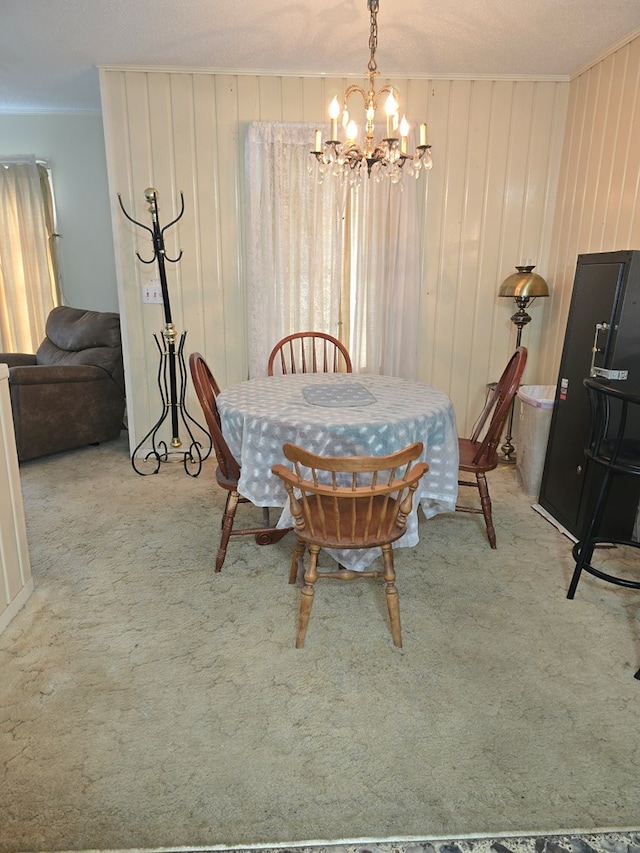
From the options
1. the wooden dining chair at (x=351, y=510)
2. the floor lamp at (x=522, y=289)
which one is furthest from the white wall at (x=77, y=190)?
the wooden dining chair at (x=351, y=510)

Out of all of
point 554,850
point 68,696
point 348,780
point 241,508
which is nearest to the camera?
point 554,850

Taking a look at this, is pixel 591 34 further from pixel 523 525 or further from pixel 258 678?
pixel 258 678

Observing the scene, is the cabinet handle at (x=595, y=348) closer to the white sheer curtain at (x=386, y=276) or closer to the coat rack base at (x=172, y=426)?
the white sheer curtain at (x=386, y=276)

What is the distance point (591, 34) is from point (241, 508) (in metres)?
3.04

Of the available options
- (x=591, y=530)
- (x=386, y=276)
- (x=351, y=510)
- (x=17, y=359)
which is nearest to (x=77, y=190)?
(x=17, y=359)

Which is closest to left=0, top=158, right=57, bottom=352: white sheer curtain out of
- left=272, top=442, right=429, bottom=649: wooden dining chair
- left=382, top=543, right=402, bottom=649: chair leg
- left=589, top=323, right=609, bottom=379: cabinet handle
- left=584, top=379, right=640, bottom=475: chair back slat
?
left=272, top=442, right=429, bottom=649: wooden dining chair

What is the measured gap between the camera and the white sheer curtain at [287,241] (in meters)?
3.41

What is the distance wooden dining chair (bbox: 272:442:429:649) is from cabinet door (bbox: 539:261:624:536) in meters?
1.22

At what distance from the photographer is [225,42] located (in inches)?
115

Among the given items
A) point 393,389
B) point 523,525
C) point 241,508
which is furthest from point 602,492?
point 241,508

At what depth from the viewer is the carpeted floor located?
1318mm

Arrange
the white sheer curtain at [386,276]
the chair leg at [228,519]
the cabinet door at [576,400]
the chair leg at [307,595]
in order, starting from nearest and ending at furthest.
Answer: the chair leg at [307,595] → the chair leg at [228,519] → the cabinet door at [576,400] → the white sheer curtain at [386,276]

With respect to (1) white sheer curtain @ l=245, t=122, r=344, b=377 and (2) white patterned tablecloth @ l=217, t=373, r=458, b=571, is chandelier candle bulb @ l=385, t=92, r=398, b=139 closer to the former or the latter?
(2) white patterned tablecloth @ l=217, t=373, r=458, b=571

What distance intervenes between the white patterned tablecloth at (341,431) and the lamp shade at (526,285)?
4.28ft
